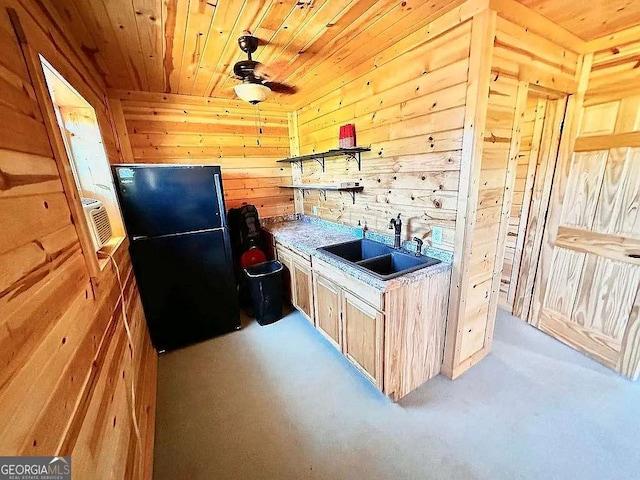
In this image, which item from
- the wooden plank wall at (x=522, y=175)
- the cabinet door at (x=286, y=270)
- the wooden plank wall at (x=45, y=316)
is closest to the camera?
the wooden plank wall at (x=45, y=316)

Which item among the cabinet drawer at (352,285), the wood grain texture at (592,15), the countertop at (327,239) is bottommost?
the cabinet drawer at (352,285)

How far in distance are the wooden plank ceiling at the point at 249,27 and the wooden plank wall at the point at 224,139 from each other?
1.74ft

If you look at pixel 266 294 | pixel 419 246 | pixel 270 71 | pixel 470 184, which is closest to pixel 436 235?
pixel 419 246

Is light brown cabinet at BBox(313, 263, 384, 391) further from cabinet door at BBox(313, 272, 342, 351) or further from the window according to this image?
the window

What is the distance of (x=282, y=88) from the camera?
261cm

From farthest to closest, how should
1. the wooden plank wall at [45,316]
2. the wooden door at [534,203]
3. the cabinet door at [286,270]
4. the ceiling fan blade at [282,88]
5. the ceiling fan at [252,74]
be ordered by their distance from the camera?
the cabinet door at [286,270] < the ceiling fan blade at [282,88] < the wooden door at [534,203] < the ceiling fan at [252,74] < the wooden plank wall at [45,316]

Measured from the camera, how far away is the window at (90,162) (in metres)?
1.51

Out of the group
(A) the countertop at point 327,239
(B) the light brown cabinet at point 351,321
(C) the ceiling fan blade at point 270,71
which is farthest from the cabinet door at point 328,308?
(C) the ceiling fan blade at point 270,71

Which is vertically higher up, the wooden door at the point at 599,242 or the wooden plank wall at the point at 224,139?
the wooden plank wall at the point at 224,139

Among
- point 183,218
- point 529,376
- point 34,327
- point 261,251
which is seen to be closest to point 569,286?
point 529,376

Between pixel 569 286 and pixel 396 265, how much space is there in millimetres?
1442

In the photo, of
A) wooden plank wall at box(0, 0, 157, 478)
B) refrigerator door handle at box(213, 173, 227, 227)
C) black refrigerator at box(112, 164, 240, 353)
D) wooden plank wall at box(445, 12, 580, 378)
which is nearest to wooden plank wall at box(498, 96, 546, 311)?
wooden plank wall at box(445, 12, 580, 378)

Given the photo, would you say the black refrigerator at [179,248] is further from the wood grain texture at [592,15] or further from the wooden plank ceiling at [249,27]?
the wood grain texture at [592,15]

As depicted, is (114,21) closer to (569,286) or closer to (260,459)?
(260,459)
